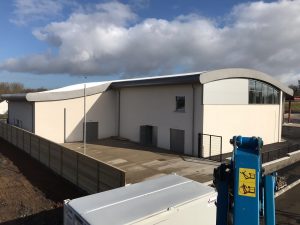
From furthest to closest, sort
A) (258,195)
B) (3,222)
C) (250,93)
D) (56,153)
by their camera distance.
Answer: (250,93) → (56,153) → (3,222) → (258,195)

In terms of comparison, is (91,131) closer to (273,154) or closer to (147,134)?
(147,134)

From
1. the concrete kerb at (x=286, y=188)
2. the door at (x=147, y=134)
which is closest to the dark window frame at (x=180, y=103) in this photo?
the door at (x=147, y=134)

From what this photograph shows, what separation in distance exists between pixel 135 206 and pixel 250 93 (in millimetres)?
20568

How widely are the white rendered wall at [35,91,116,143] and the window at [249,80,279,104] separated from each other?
12478mm

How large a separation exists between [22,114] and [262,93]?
21156 mm

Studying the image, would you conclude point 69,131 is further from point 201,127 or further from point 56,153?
point 201,127

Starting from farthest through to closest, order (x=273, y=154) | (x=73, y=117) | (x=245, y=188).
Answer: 1. (x=73, y=117)
2. (x=273, y=154)
3. (x=245, y=188)

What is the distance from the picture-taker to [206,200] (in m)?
7.42

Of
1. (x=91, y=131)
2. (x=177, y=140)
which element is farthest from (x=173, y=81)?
(x=91, y=131)

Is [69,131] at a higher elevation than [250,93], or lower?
lower

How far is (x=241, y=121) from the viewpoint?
80.2 feet

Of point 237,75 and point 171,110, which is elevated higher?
point 237,75

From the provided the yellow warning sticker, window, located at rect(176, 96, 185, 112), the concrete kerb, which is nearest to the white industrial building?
window, located at rect(176, 96, 185, 112)

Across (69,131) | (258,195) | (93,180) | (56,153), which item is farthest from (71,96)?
(258,195)
